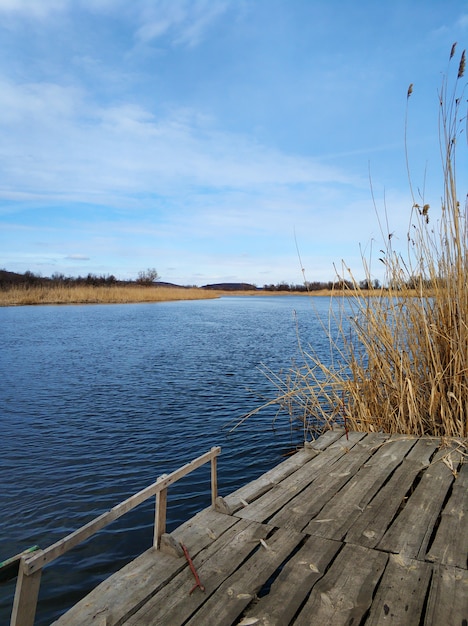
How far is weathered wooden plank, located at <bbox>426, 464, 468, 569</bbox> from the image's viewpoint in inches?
80.6

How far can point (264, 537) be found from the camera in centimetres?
227

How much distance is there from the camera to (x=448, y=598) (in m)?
1.76

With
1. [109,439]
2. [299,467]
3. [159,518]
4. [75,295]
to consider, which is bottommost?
[109,439]

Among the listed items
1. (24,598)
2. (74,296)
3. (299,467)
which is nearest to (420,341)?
(299,467)

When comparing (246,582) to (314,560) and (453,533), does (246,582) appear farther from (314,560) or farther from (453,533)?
(453,533)

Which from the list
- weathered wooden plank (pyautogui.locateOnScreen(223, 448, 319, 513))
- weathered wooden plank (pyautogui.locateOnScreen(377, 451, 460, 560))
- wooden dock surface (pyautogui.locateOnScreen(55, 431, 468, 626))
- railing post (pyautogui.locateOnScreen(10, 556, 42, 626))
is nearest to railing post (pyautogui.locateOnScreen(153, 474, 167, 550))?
wooden dock surface (pyautogui.locateOnScreen(55, 431, 468, 626))

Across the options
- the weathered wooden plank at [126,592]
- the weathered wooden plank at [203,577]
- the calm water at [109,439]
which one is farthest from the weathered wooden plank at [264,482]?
the calm water at [109,439]

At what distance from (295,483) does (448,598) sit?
1285 millimetres

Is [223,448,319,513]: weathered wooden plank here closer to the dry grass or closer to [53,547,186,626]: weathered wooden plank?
[53,547,186,626]: weathered wooden plank

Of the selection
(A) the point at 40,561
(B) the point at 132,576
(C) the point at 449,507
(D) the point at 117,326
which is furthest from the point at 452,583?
(D) the point at 117,326

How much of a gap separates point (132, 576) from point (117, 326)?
56.9ft

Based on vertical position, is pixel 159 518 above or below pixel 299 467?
above

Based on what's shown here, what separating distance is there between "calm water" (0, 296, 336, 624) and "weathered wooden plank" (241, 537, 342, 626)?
1.48 m

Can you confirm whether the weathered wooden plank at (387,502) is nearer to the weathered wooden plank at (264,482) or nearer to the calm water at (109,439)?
the weathered wooden plank at (264,482)
